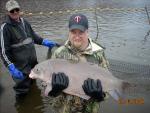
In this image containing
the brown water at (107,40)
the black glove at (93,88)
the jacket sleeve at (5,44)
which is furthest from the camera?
the brown water at (107,40)

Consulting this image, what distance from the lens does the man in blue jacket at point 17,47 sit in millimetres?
7027

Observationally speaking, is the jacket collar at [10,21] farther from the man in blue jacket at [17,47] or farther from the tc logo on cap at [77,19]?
the tc logo on cap at [77,19]

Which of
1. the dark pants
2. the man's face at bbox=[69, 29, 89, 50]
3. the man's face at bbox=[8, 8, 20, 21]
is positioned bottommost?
the dark pants

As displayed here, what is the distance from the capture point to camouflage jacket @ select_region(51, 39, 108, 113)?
13.3ft

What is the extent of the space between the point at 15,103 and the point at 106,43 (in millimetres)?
5805

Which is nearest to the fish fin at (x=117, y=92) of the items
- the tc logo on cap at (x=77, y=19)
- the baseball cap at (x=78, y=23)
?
the baseball cap at (x=78, y=23)

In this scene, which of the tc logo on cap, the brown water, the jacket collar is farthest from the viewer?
the brown water

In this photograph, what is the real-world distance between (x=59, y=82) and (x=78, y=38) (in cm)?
64

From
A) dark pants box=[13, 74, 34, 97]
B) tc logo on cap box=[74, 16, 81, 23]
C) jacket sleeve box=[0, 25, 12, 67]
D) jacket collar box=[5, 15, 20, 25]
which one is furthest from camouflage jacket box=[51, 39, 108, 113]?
dark pants box=[13, 74, 34, 97]

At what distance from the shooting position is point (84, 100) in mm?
4211

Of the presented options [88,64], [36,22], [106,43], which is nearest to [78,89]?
[88,64]

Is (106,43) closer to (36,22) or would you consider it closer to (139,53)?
(139,53)

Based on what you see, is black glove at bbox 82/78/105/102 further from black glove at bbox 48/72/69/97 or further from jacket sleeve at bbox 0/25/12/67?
jacket sleeve at bbox 0/25/12/67

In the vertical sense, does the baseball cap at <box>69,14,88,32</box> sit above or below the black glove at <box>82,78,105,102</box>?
above
